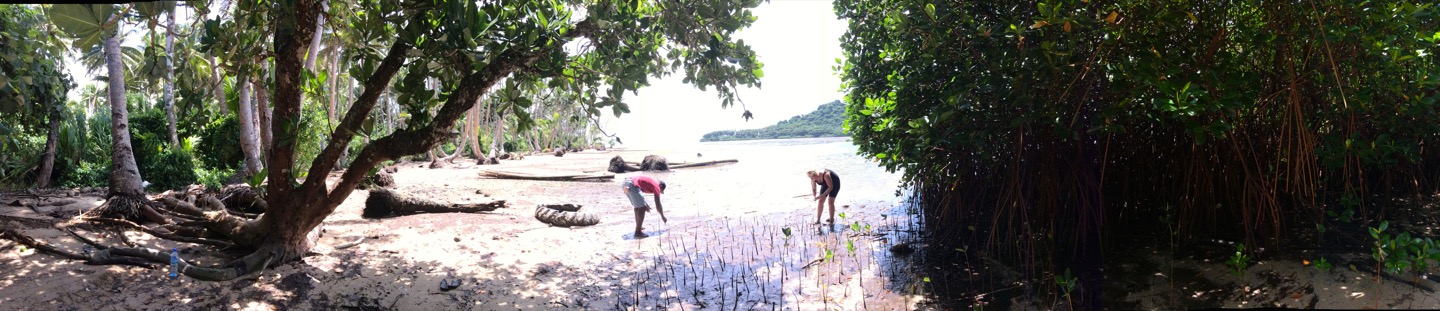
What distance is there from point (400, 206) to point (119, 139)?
110 inches

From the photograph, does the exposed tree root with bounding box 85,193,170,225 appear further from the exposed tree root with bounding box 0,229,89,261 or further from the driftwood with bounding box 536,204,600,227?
the driftwood with bounding box 536,204,600,227

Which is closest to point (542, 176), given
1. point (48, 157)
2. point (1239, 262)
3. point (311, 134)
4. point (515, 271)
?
point (311, 134)

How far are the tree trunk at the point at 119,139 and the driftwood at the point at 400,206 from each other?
2264 millimetres

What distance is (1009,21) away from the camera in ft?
14.3

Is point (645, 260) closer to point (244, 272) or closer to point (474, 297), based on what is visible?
point (474, 297)

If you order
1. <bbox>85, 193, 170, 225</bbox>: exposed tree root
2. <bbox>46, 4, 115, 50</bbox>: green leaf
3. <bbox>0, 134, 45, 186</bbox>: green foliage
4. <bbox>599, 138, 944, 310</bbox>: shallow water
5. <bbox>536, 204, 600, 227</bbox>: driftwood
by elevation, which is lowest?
<bbox>599, 138, 944, 310</bbox>: shallow water

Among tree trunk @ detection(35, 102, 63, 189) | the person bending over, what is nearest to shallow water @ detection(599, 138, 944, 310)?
the person bending over

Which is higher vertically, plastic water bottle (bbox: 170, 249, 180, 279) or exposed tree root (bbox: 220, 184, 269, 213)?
exposed tree root (bbox: 220, 184, 269, 213)

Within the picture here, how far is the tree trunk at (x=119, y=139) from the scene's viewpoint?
20.3ft

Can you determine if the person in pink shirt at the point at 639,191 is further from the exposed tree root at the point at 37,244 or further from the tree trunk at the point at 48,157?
the tree trunk at the point at 48,157

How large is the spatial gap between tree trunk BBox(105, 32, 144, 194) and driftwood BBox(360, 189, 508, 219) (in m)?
2.26

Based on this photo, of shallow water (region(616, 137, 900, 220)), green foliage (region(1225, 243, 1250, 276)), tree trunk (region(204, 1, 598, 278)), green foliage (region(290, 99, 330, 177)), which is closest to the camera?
green foliage (region(1225, 243, 1250, 276))

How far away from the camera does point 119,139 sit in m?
6.67

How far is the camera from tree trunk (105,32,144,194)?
6.18 m
